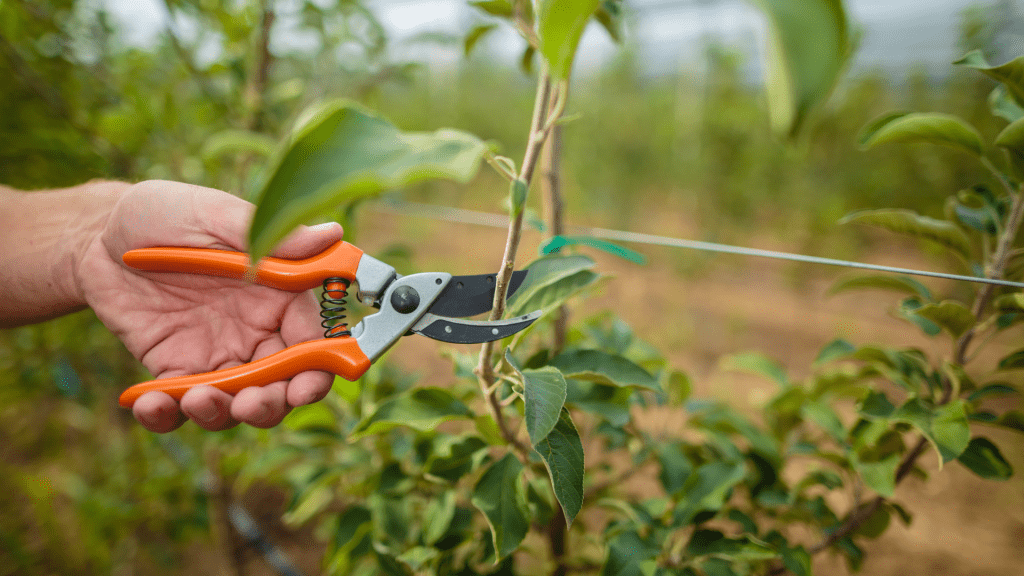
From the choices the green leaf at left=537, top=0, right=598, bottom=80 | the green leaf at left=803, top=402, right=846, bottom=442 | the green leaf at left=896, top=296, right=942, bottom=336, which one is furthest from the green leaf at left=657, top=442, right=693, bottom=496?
the green leaf at left=537, top=0, right=598, bottom=80

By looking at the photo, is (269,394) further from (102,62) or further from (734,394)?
(734,394)

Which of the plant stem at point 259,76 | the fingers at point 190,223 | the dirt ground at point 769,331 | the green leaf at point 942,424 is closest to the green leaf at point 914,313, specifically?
the green leaf at point 942,424

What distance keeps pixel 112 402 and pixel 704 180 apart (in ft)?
12.4

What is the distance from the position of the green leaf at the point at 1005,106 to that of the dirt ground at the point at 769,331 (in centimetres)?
78

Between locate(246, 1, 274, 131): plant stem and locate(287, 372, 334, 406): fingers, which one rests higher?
locate(246, 1, 274, 131): plant stem

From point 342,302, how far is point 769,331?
3.00 m

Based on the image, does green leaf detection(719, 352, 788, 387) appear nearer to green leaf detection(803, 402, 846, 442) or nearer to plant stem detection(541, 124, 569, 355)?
green leaf detection(803, 402, 846, 442)

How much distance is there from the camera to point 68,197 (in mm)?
935

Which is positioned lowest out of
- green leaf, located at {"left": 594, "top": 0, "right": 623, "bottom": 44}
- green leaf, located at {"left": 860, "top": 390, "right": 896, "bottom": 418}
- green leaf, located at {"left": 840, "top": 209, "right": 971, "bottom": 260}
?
green leaf, located at {"left": 860, "top": 390, "right": 896, "bottom": 418}

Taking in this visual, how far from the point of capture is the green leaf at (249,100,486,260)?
0.25 metres

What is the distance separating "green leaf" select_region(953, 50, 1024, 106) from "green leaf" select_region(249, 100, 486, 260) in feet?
2.28

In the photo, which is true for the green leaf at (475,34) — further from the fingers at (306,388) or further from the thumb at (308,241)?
the fingers at (306,388)

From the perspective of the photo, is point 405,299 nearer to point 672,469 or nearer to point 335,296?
point 335,296

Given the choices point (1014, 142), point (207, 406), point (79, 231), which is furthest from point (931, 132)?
point (79, 231)
